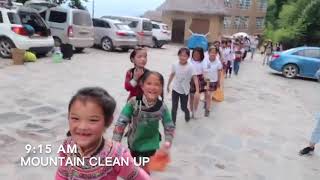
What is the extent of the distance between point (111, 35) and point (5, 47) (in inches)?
277

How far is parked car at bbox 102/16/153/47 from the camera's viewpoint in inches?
939

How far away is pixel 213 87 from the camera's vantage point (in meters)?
8.65

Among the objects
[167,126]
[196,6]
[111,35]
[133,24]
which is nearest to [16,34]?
[111,35]

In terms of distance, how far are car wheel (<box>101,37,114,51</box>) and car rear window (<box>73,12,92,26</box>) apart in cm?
244

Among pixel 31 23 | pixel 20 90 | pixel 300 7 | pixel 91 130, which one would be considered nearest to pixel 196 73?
pixel 20 90

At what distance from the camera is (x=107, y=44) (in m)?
20.3

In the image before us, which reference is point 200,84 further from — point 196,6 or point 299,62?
point 196,6

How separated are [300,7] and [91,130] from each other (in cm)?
3119

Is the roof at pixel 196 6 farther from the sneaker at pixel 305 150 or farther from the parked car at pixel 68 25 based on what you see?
the sneaker at pixel 305 150

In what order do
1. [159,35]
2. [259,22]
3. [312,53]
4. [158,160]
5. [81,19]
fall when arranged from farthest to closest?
[259,22]
[159,35]
[81,19]
[312,53]
[158,160]

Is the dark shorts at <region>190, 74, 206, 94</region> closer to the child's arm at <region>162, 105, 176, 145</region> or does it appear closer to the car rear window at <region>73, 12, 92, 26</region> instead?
the child's arm at <region>162, 105, 176, 145</region>

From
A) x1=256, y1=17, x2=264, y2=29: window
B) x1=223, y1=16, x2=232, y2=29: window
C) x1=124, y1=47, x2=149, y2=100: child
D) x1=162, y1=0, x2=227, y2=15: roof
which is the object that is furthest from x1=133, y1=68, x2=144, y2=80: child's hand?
x1=256, y1=17, x2=264, y2=29: window

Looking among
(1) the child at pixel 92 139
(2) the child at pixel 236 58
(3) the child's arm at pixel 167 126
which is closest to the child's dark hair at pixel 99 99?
(1) the child at pixel 92 139

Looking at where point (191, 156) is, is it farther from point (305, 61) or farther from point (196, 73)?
point (305, 61)
